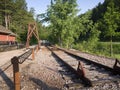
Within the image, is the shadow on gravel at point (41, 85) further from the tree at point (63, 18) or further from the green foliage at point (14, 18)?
the green foliage at point (14, 18)

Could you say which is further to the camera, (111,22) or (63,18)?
(63,18)

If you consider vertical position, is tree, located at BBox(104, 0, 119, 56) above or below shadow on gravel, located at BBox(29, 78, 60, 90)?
above

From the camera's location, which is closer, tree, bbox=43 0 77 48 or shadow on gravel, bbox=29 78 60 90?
shadow on gravel, bbox=29 78 60 90

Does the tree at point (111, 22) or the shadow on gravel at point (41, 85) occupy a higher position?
the tree at point (111, 22)

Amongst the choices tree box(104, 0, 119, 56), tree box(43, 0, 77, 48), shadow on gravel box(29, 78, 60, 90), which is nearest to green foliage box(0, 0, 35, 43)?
tree box(43, 0, 77, 48)

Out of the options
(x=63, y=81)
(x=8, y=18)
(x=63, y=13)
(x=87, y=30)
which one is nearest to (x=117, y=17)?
(x=63, y=13)

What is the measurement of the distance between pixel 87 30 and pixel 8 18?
1409 inches

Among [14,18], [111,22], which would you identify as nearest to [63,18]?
[111,22]

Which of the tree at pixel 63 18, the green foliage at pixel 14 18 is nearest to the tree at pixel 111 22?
the tree at pixel 63 18

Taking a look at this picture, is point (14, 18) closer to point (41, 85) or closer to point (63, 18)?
point (63, 18)

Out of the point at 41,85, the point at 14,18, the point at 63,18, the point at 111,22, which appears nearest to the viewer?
the point at 41,85

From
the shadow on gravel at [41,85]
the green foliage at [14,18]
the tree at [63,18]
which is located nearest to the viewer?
the shadow on gravel at [41,85]

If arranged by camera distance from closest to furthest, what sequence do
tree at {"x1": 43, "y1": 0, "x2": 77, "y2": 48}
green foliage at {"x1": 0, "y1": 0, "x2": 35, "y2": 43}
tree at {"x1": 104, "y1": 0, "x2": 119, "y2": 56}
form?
tree at {"x1": 104, "y1": 0, "x2": 119, "y2": 56} → tree at {"x1": 43, "y1": 0, "x2": 77, "y2": 48} → green foliage at {"x1": 0, "y1": 0, "x2": 35, "y2": 43}

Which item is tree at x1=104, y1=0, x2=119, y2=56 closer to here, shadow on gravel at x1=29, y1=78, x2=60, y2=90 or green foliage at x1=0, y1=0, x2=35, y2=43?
shadow on gravel at x1=29, y1=78, x2=60, y2=90
